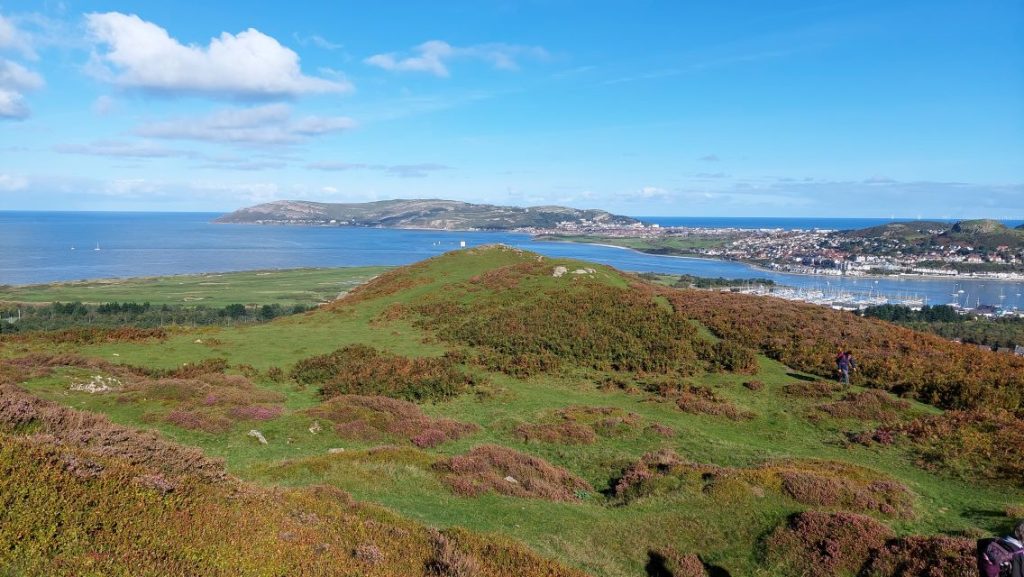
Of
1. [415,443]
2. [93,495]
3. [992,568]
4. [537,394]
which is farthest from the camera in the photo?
[537,394]

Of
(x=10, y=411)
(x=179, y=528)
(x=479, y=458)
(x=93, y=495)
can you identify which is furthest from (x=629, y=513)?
(x=10, y=411)

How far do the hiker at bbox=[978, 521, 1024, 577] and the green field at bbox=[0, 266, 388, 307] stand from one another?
310ft

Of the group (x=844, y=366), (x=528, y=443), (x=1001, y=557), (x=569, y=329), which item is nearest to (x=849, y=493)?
(x=1001, y=557)

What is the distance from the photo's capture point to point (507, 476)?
46.7 ft

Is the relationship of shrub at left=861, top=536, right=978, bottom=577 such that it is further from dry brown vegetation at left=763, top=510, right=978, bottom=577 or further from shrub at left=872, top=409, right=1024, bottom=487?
shrub at left=872, top=409, right=1024, bottom=487

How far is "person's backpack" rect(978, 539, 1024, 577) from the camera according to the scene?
618cm

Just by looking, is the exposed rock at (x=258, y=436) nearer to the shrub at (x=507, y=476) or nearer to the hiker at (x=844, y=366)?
the shrub at (x=507, y=476)

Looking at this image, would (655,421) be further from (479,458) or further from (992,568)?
(992,568)

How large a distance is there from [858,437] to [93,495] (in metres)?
20.0

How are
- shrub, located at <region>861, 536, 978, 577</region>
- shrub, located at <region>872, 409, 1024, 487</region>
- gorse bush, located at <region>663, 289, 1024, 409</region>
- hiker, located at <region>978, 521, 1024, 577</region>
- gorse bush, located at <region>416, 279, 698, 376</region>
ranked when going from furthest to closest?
gorse bush, located at <region>416, 279, 698, 376</region> < gorse bush, located at <region>663, 289, 1024, 409</region> < shrub, located at <region>872, 409, 1024, 487</region> < shrub, located at <region>861, 536, 978, 577</region> < hiker, located at <region>978, 521, 1024, 577</region>

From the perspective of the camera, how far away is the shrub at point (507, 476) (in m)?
13.2

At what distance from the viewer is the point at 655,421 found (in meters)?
19.8

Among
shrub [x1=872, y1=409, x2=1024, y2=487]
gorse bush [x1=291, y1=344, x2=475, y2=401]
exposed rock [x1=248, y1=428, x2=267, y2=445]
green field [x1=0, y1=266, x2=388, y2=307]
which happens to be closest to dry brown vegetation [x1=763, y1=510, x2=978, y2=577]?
shrub [x1=872, y1=409, x2=1024, y2=487]

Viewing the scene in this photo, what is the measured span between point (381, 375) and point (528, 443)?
9.52 metres
